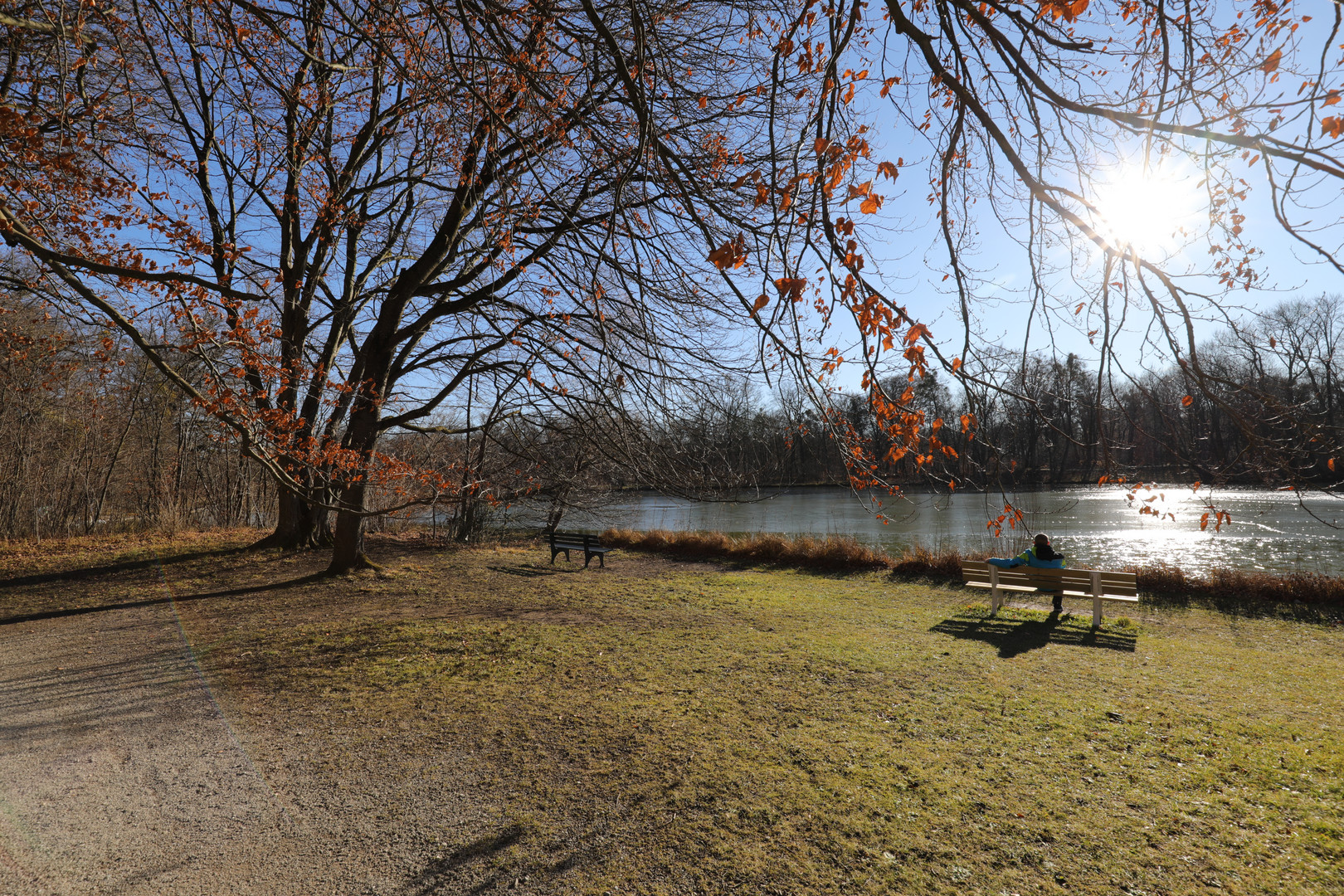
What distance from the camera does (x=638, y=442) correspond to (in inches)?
259

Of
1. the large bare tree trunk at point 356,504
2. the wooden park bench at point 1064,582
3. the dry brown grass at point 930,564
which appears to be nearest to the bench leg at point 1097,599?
the wooden park bench at point 1064,582

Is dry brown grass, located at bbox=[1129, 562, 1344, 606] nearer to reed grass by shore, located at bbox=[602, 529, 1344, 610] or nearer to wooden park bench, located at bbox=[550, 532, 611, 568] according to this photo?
reed grass by shore, located at bbox=[602, 529, 1344, 610]

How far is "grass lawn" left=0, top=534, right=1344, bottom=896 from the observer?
2.85m

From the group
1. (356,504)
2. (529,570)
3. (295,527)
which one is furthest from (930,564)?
(295,527)

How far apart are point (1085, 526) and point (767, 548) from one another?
1135cm

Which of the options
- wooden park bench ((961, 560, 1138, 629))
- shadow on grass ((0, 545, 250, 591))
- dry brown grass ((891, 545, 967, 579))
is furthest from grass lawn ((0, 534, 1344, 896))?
dry brown grass ((891, 545, 967, 579))

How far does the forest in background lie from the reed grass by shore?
1502 millimetres

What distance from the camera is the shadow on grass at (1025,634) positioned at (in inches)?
261

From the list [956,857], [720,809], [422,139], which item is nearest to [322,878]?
[720,809]

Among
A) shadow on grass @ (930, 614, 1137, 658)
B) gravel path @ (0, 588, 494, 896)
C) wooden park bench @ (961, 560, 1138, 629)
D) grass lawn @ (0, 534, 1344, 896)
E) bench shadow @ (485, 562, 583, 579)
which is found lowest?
shadow on grass @ (930, 614, 1137, 658)

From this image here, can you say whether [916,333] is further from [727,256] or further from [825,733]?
[825,733]

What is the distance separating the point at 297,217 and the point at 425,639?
869cm

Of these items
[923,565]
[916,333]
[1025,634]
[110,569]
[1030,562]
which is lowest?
[1025,634]

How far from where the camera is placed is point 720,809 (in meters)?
3.24
